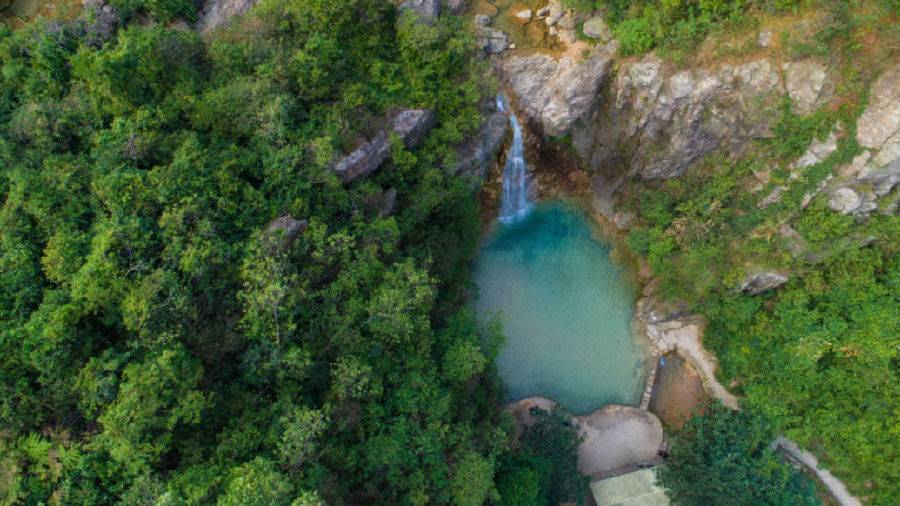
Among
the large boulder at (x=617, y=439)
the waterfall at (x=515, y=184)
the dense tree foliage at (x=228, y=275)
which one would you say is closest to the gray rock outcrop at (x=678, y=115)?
the waterfall at (x=515, y=184)

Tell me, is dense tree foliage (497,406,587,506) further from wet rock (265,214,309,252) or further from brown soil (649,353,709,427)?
wet rock (265,214,309,252)

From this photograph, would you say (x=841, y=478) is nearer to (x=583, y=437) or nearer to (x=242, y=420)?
(x=583, y=437)

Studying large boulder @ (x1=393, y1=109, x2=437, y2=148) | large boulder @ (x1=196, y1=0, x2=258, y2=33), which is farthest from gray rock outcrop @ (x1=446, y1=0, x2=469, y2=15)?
large boulder @ (x1=196, y1=0, x2=258, y2=33)

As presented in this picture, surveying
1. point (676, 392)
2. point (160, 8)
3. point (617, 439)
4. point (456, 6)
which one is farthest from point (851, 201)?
point (160, 8)

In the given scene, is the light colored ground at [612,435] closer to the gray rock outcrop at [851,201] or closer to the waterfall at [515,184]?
the waterfall at [515,184]

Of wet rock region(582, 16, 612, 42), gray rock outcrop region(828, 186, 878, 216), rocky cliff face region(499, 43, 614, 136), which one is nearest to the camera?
gray rock outcrop region(828, 186, 878, 216)

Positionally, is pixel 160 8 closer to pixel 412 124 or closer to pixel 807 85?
pixel 412 124
